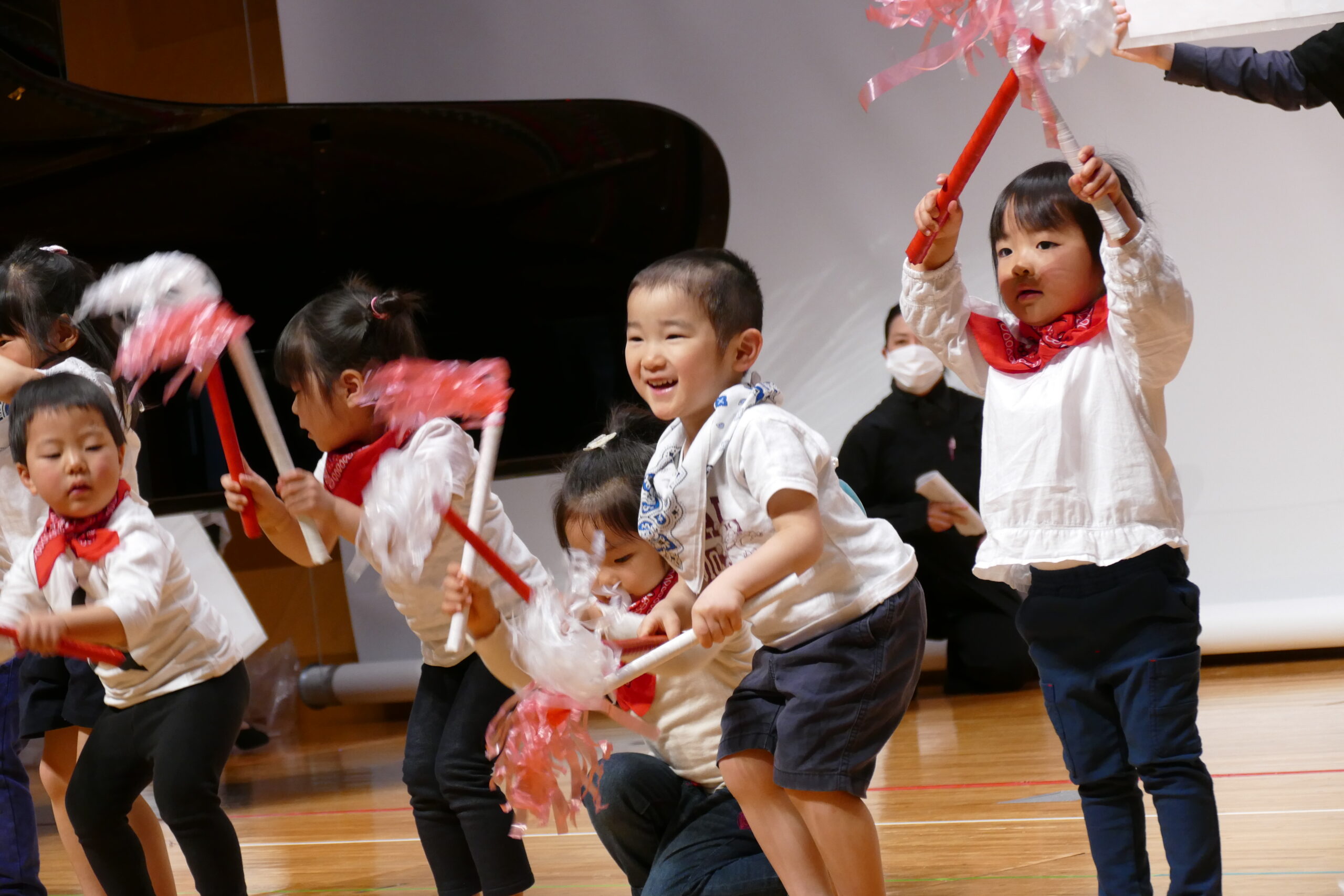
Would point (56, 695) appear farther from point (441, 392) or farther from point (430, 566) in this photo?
point (441, 392)

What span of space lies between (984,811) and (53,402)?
5.41 feet

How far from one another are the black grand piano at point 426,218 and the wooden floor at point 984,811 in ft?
2.83

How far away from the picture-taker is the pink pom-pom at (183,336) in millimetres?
1555

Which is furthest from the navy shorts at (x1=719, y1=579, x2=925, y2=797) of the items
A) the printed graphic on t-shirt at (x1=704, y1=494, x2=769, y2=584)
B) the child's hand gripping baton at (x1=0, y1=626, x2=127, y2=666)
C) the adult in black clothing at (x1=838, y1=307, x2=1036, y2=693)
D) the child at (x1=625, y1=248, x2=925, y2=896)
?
the adult in black clothing at (x1=838, y1=307, x2=1036, y2=693)

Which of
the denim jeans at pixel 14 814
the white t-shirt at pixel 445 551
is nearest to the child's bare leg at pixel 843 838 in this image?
the white t-shirt at pixel 445 551

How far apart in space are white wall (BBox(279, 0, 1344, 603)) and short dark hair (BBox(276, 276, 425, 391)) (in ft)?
7.86

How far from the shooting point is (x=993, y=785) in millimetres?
2615

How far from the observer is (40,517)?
7.23 ft

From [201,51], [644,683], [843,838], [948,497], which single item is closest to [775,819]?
[843,838]

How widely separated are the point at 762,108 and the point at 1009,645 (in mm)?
1776

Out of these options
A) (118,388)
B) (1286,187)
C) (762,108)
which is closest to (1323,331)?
(1286,187)

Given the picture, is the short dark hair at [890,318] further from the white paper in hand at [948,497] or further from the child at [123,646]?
the child at [123,646]

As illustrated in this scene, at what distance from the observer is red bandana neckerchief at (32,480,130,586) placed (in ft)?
6.09

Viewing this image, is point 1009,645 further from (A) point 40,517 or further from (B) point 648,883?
(A) point 40,517
